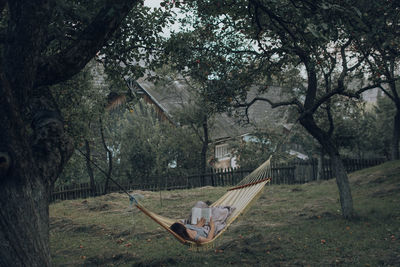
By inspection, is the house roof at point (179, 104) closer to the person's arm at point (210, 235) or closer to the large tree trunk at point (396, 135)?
the large tree trunk at point (396, 135)

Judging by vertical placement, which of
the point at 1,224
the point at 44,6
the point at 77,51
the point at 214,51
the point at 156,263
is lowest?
the point at 156,263

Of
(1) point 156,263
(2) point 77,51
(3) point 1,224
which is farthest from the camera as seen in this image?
(1) point 156,263

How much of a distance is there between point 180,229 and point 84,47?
8.60 ft

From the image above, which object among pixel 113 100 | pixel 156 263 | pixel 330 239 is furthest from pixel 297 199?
pixel 113 100

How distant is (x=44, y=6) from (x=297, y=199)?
876 cm

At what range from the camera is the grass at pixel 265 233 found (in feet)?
20.2

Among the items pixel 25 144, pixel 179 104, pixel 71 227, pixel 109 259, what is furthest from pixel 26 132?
pixel 179 104

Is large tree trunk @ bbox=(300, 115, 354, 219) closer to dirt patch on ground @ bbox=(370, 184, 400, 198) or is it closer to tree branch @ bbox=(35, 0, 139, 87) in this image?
dirt patch on ground @ bbox=(370, 184, 400, 198)

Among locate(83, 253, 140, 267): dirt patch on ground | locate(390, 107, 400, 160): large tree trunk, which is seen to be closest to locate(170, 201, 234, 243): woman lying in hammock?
locate(83, 253, 140, 267): dirt patch on ground

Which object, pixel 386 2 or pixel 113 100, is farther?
pixel 113 100

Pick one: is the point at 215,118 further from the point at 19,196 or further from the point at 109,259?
the point at 19,196

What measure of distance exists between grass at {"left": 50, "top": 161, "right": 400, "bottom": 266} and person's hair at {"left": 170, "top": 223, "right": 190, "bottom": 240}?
0.87m

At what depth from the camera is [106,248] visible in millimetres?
7305

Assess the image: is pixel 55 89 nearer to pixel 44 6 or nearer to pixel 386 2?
pixel 44 6
